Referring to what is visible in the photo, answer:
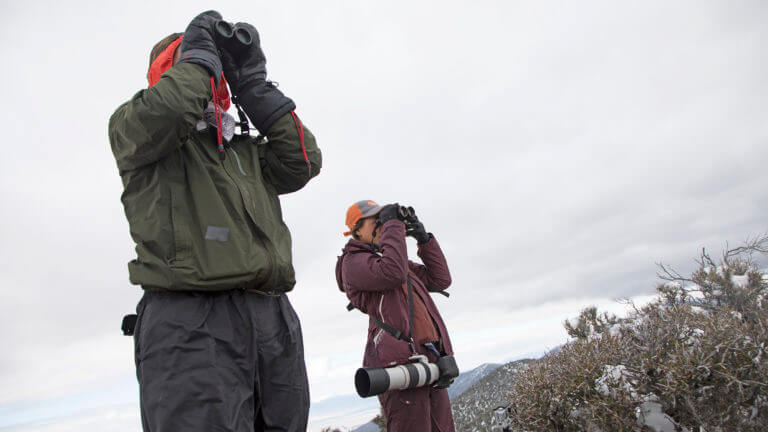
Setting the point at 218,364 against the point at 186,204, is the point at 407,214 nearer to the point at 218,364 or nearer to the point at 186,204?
the point at 186,204

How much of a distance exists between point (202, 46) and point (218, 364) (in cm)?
150

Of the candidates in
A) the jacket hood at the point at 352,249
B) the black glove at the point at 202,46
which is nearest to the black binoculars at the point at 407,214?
the jacket hood at the point at 352,249

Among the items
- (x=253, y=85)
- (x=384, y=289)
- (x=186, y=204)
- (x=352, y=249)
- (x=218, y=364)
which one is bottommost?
(x=218, y=364)

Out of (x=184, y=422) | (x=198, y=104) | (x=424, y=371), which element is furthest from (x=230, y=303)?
(x=424, y=371)

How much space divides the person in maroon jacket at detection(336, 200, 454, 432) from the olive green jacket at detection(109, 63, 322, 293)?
1.64 metres

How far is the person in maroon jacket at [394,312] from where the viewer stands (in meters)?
3.44

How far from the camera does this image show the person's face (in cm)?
430

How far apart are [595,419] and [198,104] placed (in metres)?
3.68

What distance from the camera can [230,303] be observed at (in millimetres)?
1918

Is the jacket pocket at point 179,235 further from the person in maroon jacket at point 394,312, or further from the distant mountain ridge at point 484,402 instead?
the distant mountain ridge at point 484,402

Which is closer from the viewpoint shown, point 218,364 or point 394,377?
point 218,364

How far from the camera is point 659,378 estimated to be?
3457 mm

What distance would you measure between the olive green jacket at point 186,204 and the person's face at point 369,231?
2108mm

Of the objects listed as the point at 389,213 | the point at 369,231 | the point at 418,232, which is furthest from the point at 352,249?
the point at 418,232
